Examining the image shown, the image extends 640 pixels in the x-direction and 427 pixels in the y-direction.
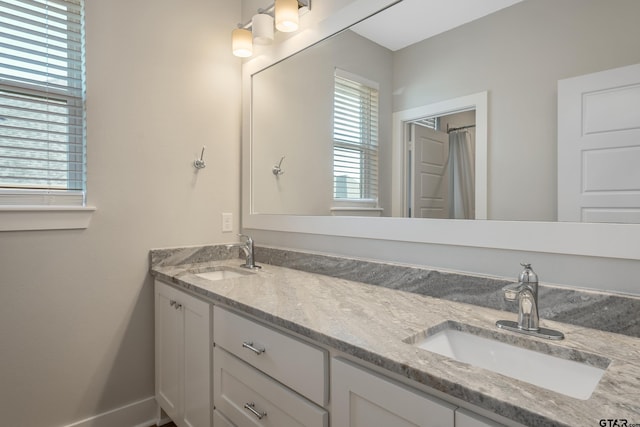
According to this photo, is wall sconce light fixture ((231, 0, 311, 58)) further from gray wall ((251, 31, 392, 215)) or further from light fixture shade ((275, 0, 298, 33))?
gray wall ((251, 31, 392, 215))

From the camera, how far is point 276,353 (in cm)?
113

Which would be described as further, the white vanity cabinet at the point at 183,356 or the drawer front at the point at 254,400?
the white vanity cabinet at the point at 183,356

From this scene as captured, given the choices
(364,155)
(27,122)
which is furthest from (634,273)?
(27,122)

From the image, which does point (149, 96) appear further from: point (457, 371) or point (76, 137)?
point (457, 371)

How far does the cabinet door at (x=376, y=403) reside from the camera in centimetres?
73

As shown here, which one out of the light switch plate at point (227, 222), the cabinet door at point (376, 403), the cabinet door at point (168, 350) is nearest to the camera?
the cabinet door at point (376, 403)

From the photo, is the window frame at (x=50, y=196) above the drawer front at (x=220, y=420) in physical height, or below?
above

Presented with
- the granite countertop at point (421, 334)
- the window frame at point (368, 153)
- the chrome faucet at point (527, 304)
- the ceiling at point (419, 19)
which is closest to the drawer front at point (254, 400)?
the granite countertop at point (421, 334)

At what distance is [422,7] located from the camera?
1380 mm

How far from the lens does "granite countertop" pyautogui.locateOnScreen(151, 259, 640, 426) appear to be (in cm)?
62

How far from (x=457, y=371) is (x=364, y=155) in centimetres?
108

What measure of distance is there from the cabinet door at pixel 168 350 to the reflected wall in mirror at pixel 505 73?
85 cm

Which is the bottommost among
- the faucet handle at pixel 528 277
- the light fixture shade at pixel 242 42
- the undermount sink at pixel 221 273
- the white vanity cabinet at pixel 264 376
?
the white vanity cabinet at pixel 264 376

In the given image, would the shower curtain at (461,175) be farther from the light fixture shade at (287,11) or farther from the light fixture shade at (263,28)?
the light fixture shade at (263,28)
